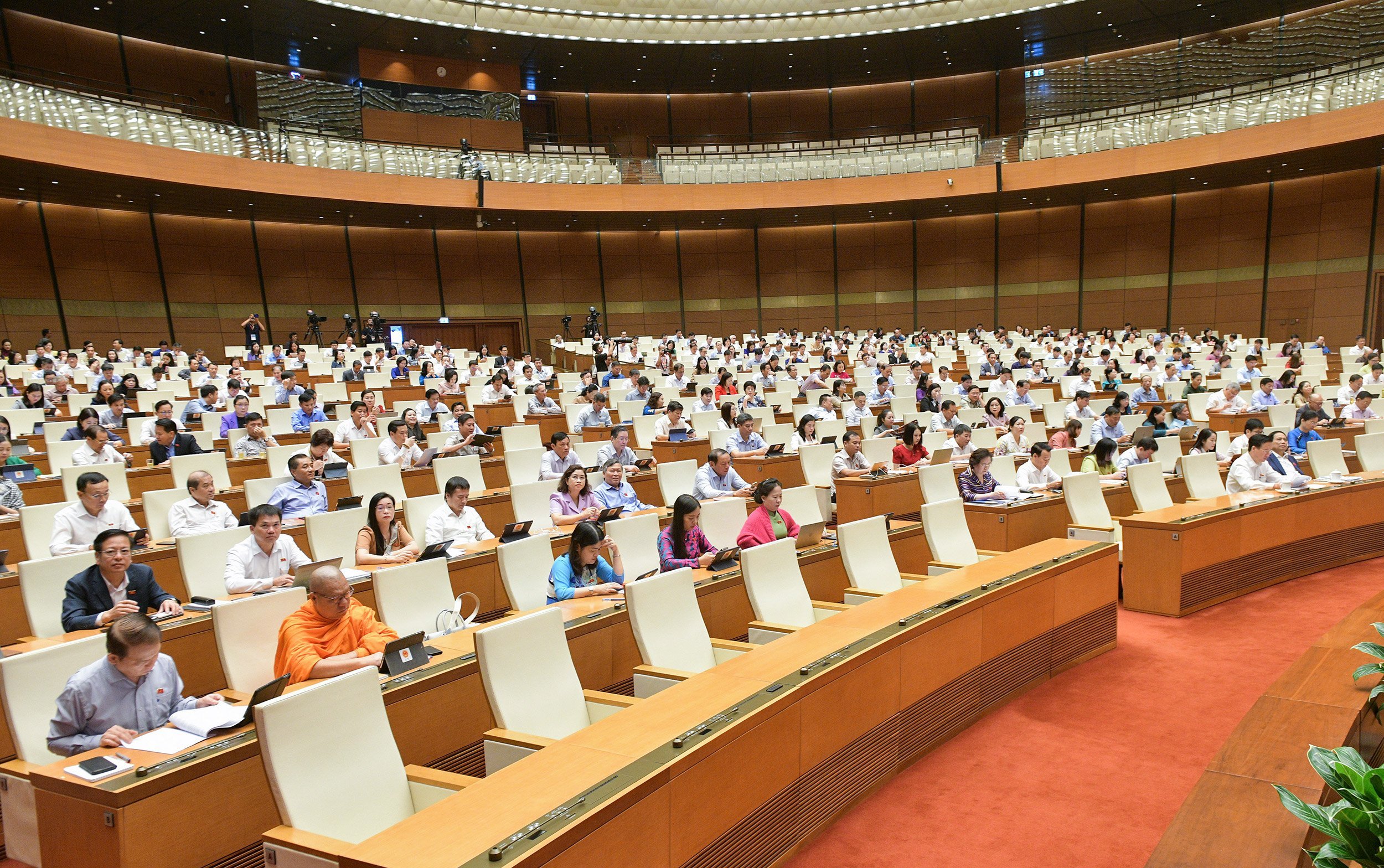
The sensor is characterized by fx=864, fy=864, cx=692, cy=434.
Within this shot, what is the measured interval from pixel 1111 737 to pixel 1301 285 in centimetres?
1941

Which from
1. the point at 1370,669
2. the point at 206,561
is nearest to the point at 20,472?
the point at 206,561

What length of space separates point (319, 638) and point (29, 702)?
0.99 m

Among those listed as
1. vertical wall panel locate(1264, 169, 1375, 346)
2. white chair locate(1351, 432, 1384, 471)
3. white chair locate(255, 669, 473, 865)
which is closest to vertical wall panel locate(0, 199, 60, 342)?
white chair locate(255, 669, 473, 865)

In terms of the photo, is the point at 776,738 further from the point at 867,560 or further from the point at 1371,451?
the point at 1371,451

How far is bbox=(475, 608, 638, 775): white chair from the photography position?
312cm

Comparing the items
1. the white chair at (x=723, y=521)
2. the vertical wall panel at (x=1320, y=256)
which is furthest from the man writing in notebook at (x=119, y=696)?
the vertical wall panel at (x=1320, y=256)

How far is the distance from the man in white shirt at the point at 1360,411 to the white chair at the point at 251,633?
1074 cm

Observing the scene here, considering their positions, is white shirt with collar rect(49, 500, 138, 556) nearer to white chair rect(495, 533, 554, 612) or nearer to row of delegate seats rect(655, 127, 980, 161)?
white chair rect(495, 533, 554, 612)

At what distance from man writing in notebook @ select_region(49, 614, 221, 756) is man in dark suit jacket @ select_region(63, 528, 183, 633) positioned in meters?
0.91

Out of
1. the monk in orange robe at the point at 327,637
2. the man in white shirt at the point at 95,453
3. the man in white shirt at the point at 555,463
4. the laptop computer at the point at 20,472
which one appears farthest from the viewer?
the man in white shirt at the point at 555,463

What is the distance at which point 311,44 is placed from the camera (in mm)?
19125

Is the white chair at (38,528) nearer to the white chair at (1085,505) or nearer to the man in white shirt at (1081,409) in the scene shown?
the white chair at (1085,505)

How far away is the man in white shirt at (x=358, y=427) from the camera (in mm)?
8719

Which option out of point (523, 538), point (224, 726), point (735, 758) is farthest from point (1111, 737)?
point (224, 726)
